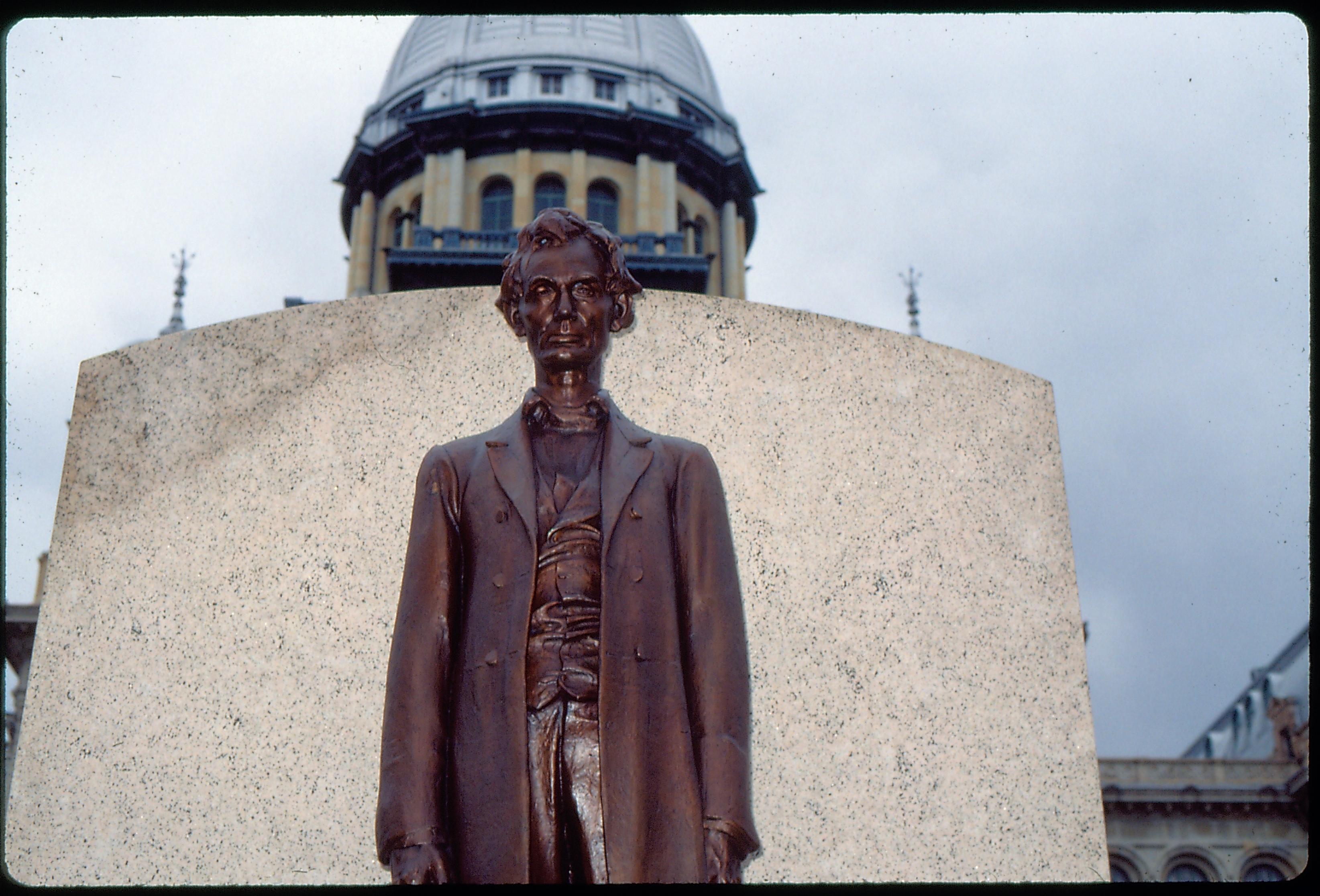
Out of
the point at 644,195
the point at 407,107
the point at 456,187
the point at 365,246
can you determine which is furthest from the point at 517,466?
the point at 407,107

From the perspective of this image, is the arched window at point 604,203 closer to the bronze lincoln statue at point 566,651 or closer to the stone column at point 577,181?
the stone column at point 577,181

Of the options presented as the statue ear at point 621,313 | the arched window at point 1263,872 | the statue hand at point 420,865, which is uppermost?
the arched window at point 1263,872

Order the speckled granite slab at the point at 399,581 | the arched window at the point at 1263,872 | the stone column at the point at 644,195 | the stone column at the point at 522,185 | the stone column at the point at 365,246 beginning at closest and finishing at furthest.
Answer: the speckled granite slab at the point at 399,581
the arched window at the point at 1263,872
the stone column at the point at 644,195
the stone column at the point at 522,185
the stone column at the point at 365,246

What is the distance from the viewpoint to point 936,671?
5527 millimetres

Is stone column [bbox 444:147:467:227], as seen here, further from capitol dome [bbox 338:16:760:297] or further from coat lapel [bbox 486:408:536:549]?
coat lapel [bbox 486:408:536:549]

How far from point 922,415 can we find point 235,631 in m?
3.22

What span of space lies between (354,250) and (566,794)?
157 ft

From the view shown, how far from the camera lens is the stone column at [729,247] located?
49562 millimetres

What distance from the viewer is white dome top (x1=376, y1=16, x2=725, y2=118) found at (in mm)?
50500

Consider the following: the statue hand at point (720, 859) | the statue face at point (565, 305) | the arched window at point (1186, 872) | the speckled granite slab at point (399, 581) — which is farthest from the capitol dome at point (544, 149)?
the statue hand at point (720, 859)

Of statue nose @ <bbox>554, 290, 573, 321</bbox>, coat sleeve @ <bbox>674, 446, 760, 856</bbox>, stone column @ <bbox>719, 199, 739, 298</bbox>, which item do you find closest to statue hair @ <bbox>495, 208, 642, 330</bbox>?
statue nose @ <bbox>554, 290, 573, 321</bbox>

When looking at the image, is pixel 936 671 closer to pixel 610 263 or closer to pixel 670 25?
pixel 610 263

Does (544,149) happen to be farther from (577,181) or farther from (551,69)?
(551,69)

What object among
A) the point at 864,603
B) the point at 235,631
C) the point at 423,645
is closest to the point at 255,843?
the point at 235,631
